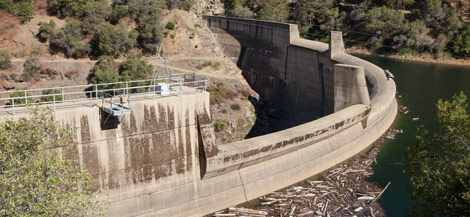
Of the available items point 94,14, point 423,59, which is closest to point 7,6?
point 94,14

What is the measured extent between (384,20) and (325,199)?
59022mm

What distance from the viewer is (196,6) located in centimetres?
5738

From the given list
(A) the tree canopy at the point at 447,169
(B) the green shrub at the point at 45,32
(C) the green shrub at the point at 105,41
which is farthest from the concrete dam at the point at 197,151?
(B) the green shrub at the point at 45,32

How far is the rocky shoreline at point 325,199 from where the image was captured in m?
21.1

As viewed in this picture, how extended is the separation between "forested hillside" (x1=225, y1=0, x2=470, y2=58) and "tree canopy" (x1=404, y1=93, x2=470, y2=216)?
52.5m

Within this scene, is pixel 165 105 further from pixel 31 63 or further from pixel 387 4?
pixel 387 4

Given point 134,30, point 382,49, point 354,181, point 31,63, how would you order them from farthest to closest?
point 382,49 < point 134,30 < point 31,63 < point 354,181

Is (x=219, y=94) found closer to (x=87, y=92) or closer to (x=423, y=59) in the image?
(x=87, y=92)

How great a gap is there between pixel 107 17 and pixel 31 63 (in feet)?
39.2

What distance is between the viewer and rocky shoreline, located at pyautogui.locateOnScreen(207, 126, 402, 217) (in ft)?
69.3

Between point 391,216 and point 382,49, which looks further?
point 382,49

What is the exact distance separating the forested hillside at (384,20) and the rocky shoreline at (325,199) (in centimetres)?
4514

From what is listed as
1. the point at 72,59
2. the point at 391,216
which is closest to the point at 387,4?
the point at 72,59

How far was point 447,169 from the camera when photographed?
1542 centimetres
